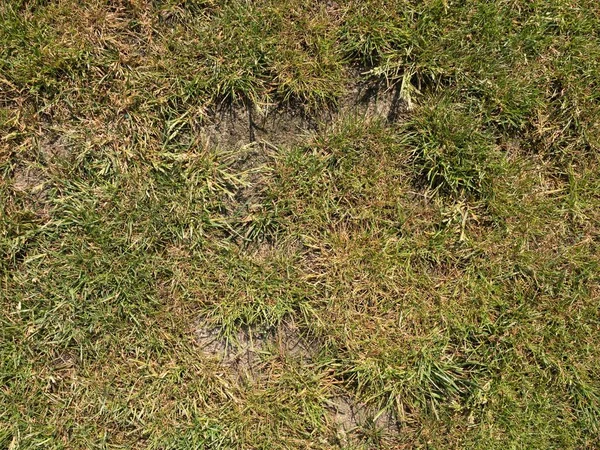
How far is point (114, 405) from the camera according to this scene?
2.47 meters

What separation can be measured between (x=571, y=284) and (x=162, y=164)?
6.40 feet

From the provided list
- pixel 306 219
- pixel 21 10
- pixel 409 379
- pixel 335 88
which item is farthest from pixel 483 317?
pixel 21 10

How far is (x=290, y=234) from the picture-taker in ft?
8.36

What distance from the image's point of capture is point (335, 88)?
2561 mm

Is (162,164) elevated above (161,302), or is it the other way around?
(162,164)

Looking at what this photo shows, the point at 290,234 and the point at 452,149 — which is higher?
the point at 452,149

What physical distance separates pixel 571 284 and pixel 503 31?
121cm

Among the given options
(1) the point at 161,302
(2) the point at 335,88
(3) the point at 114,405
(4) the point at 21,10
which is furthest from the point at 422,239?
(4) the point at 21,10

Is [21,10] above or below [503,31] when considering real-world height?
below

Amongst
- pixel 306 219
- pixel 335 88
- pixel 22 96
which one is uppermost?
pixel 335 88

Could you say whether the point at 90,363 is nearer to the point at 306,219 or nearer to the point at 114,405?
the point at 114,405

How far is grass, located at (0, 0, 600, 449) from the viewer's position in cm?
247

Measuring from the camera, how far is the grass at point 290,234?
2.47 meters

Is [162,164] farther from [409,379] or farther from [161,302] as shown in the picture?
[409,379]
